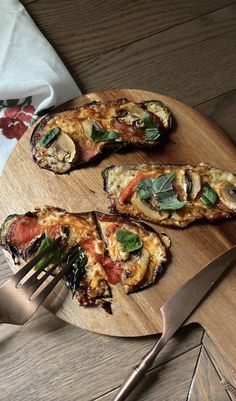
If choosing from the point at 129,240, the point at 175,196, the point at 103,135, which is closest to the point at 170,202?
the point at 175,196

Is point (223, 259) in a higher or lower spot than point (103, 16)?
lower

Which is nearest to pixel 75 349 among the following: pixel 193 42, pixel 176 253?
pixel 176 253

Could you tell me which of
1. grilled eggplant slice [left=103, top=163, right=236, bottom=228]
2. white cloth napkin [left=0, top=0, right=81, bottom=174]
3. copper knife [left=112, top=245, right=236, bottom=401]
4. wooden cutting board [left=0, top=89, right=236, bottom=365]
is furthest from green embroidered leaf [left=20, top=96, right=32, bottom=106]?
copper knife [left=112, top=245, right=236, bottom=401]

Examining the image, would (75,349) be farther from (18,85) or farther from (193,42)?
(193,42)

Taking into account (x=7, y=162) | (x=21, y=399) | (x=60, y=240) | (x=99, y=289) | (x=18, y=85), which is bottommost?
(x=21, y=399)

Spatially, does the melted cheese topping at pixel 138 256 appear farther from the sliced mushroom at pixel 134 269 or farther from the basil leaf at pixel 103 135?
the basil leaf at pixel 103 135

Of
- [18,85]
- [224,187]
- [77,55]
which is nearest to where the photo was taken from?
[224,187]

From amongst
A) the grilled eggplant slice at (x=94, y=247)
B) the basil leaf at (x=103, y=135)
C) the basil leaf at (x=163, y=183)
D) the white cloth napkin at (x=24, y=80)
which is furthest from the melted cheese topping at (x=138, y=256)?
the white cloth napkin at (x=24, y=80)

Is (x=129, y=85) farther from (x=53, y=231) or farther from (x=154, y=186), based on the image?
(x=53, y=231)
